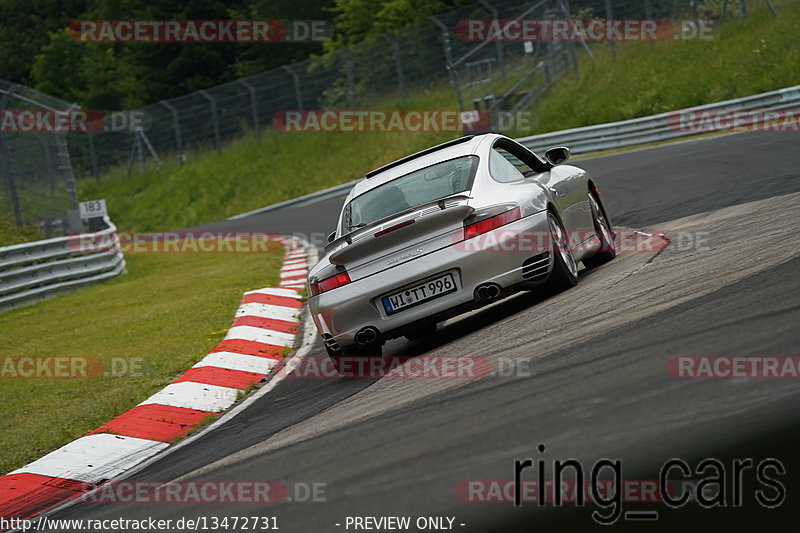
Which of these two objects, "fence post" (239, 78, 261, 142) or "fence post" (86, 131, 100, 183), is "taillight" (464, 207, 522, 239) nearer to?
"fence post" (239, 78, 261, 142)

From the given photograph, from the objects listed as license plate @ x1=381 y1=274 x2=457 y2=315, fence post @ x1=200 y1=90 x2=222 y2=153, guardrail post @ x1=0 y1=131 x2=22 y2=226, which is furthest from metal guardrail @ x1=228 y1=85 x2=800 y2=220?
license plate @ x1=381 y1=274 x2=457 y2=315

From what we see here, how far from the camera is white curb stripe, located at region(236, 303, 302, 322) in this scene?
11.5 m

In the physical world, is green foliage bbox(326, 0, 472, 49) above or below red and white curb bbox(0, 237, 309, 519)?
above

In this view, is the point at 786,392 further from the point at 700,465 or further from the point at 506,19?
the point at 506,19

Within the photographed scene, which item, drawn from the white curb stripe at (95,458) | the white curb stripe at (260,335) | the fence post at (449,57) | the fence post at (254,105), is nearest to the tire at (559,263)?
the white curb stripe at (95,458)

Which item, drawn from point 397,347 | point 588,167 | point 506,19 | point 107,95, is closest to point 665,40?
point 506,19

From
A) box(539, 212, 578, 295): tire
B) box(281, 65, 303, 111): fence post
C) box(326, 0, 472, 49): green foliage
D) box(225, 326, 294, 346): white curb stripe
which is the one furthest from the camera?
box(326, 0, 472, 49): green foliage

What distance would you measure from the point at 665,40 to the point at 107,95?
34.9 metres

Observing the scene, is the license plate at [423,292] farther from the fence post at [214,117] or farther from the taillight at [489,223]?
Answer: the fence post at [214,117]

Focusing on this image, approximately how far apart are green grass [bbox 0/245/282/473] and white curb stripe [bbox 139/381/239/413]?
0.63ft

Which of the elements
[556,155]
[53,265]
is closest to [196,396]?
[556,155]

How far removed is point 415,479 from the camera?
14.3 ft

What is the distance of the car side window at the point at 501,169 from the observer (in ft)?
25.9

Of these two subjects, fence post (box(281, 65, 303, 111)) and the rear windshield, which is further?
fence post (box(281, 65, 303, 111))
